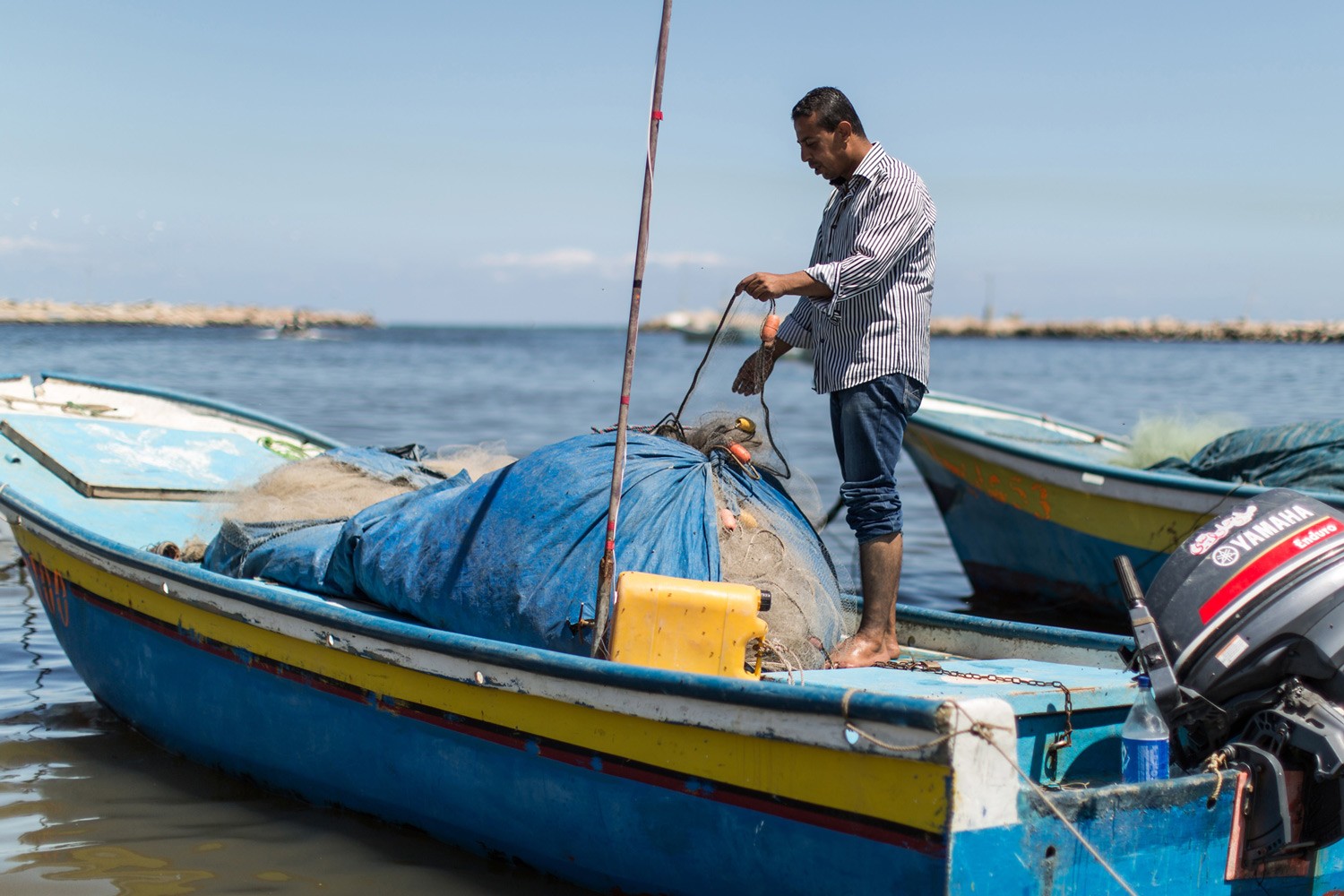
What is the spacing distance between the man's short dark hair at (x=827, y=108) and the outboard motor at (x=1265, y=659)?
5.41ft

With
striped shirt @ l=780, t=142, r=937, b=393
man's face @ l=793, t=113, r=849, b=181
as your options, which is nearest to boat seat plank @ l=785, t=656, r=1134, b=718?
striped shirt @ l=780, t=142, r=937, b=393

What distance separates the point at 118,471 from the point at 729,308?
389cm

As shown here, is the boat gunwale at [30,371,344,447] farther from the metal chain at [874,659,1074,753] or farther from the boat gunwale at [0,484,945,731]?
the metal chain at [874,659,1074,753]

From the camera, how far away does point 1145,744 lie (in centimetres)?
307

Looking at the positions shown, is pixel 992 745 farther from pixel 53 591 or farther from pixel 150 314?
pixel 150 314

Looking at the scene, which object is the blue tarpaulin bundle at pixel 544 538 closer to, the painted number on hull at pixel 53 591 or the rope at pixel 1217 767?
the rope at pixel 1217 767

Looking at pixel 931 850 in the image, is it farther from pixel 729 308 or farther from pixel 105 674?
pixel 105 674

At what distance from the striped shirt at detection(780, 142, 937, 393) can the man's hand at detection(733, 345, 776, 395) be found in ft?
0.84

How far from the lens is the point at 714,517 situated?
3.90 m

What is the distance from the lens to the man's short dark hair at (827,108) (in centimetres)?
400

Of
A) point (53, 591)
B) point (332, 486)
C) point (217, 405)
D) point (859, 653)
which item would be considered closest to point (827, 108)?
point (859, 653)

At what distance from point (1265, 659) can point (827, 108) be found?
80.8 inches

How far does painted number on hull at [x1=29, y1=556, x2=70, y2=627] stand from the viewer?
560cm

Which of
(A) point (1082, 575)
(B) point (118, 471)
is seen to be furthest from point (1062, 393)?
(B) point (118, 471)
